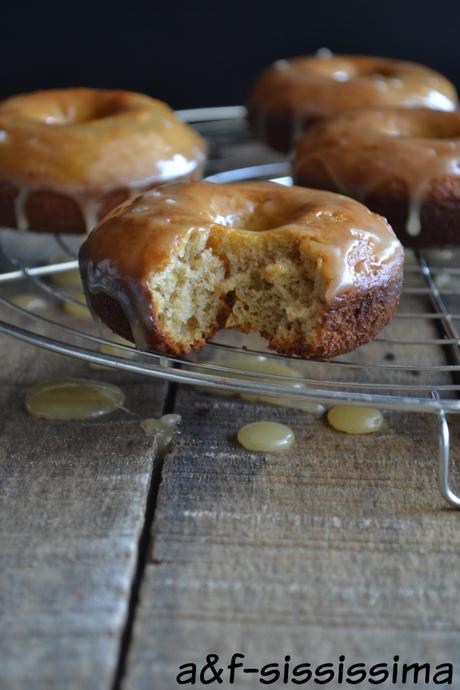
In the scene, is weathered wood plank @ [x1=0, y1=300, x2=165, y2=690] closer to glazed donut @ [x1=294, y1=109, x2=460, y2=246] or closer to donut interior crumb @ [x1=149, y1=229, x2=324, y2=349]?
donut interior crumb @ [x1=149, y1=229, x2=324, y2=349]

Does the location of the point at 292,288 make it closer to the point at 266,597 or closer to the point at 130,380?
the point at 130,380

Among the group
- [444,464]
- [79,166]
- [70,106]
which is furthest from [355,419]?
[70,106]

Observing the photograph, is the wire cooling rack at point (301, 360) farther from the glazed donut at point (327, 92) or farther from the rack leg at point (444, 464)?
the glazed donut at point (327, 92)

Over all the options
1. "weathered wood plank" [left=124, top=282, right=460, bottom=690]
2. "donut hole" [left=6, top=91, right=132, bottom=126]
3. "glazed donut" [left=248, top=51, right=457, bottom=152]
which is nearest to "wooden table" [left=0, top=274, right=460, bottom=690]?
"weathered wood plank" [left=124, top=282, right=460, bottom=690]

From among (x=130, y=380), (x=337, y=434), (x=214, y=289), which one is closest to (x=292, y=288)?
(x=214, y=289)

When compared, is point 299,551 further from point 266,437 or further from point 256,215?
point 256,215

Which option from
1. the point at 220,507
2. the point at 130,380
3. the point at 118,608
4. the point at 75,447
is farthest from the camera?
the point at 130,380

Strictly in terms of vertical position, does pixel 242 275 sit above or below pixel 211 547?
above
